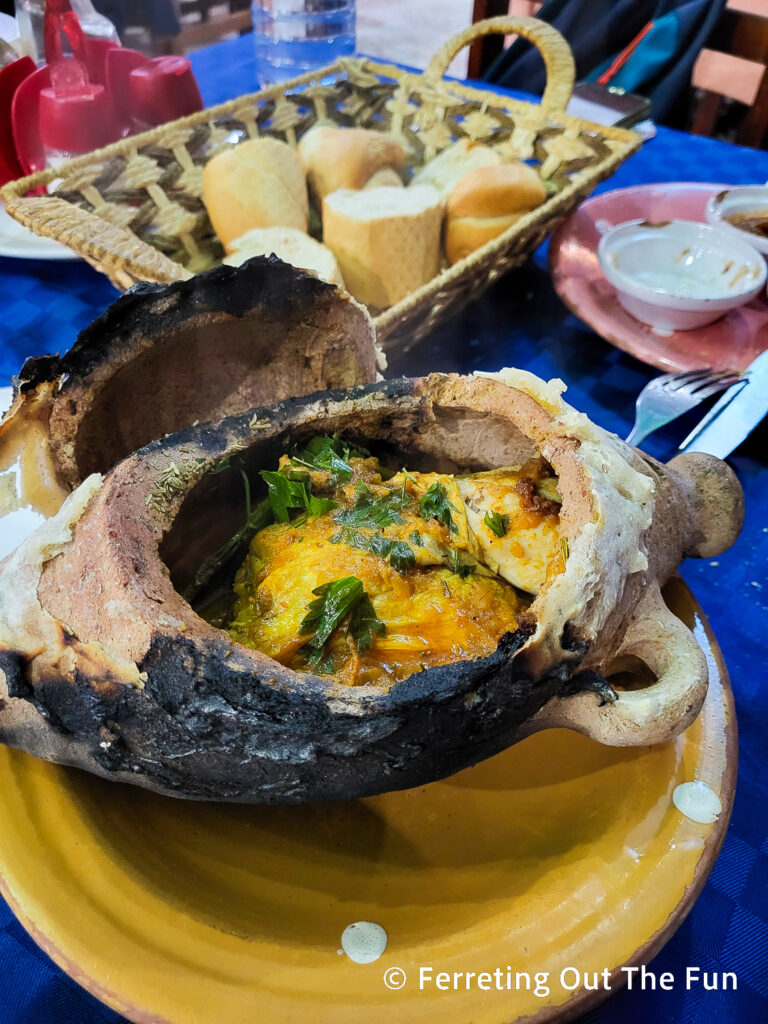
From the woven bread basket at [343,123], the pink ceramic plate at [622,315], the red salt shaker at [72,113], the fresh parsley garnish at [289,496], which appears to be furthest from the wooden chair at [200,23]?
the fresh parsley garnish at [289,496]

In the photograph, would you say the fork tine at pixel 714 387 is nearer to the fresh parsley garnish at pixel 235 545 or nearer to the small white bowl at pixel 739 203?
the small white bowl at pixel 739 203

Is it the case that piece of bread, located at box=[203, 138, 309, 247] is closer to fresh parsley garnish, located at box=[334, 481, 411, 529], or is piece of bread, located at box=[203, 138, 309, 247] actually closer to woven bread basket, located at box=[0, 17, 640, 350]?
woven bread basket, located at box=[0, 17, 640, 350]

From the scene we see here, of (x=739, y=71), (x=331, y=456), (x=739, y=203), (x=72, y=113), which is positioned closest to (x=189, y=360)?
(x=331, y=456)

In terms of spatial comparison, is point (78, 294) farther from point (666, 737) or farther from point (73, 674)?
point (666, 737)

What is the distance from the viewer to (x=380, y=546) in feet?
2.59

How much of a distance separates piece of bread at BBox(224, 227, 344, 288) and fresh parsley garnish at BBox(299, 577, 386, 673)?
2.98ft

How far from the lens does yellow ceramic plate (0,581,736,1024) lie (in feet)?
2.09

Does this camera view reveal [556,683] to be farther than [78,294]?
No

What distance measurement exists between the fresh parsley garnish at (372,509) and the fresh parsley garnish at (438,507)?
2cm

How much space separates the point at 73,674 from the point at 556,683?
43 cm

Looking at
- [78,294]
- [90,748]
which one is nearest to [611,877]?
[90,748]

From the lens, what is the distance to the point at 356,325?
3.21 feet

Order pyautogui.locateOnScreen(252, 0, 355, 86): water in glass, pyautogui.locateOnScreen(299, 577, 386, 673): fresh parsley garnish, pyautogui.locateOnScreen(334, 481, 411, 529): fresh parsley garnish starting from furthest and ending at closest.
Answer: pyautogui.locateOnScreen(252, 0, 355, 86): water in glass, pyautogui.locateOnScreen(334, 481, 411, 529): fresh parsley garnish, pyautogui.locateOnScreen(299, 577, 386, 673): fresh parsley garnish

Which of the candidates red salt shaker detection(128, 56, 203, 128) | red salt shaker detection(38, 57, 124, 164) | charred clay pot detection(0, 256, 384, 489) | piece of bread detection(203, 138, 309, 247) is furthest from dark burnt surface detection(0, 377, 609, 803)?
red salt shaker detection(128, 56, 203, 128)
